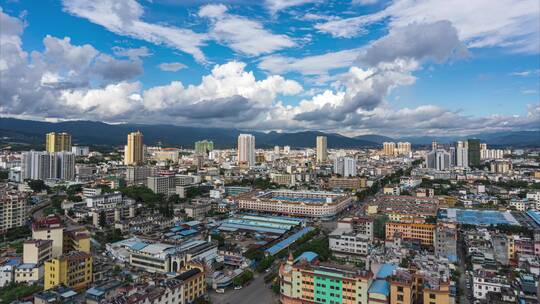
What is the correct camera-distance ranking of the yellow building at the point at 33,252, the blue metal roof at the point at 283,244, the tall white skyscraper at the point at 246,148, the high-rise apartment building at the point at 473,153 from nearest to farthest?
the yellow building at the point at 33,252 → the blue metal roof at the point at 283,244 → the high-rise apartment building at the point at 473,153 → the tall white skyscraper at the point at 246,148

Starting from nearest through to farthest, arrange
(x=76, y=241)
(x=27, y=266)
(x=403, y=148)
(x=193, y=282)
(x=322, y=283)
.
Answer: (x=322, y=283) → (x=193, y=282) → (x=27, y=266) → (x=76, y=241) → (x=403, y=148)

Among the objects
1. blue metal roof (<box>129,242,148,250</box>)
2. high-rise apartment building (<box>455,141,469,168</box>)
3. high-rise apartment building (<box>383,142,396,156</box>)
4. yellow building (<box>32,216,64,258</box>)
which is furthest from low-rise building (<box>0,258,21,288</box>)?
high-rise apartment building (<box>383,142,396,156</box>)

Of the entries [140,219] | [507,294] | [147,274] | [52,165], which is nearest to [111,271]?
[147,274]

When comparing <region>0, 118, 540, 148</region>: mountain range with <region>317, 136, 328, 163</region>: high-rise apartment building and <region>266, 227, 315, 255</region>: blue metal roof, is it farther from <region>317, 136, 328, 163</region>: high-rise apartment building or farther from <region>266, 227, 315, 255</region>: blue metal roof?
<region>266, 227, 315, 255</region>: blue metal roof

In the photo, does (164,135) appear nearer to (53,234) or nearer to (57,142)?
(57,142)

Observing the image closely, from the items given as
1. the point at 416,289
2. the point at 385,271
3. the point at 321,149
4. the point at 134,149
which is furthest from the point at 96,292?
the point at 321,149

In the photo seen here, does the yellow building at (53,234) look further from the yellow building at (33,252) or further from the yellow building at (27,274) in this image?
the yellow building at (27,274)

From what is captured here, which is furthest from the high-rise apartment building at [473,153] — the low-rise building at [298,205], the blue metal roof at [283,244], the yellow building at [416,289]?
the yellow building at [416,289]

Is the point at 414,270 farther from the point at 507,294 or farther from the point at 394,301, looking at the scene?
the point at 507,294
